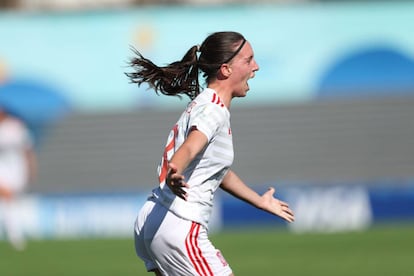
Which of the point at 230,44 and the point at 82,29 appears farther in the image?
the point at 82,29

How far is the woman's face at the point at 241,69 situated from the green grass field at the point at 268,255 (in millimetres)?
5487

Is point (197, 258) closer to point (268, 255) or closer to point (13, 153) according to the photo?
point (268, 255)

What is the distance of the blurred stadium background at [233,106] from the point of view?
20719mm

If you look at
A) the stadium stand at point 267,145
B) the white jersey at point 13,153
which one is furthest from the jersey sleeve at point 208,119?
the white jersey at point 13,153

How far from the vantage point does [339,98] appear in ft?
70.1

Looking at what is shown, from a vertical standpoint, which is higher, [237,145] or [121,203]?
[237,145]

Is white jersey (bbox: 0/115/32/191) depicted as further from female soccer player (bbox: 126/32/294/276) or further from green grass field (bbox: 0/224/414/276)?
female soccer player (bbox: 126/32/294/276)

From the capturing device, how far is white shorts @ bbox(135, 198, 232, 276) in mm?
5938

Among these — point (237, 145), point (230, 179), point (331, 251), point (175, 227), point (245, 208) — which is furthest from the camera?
point (237, 145)

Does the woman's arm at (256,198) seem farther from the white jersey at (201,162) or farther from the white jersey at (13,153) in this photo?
the white jersey at (13,153)

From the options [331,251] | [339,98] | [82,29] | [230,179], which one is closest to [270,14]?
[339,98]

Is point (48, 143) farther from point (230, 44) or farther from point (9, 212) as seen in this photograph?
point (230, 44)

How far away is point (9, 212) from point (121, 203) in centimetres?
217

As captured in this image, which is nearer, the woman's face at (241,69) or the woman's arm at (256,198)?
the woman's face at (241,69)
